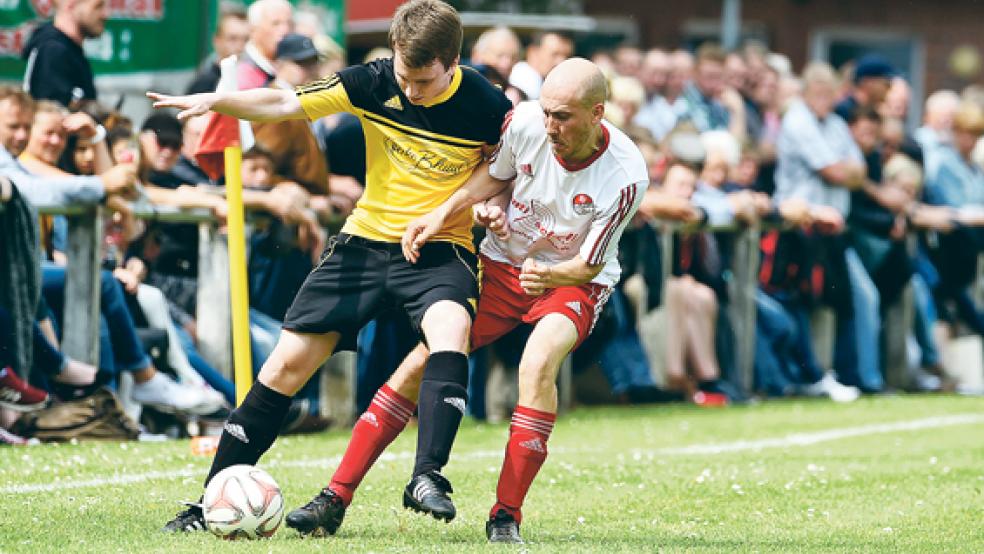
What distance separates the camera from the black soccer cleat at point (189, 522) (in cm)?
720

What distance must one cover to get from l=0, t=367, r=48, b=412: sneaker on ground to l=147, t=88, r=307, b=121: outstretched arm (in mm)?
3545

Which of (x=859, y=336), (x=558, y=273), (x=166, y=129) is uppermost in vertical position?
(x=558, y=273)

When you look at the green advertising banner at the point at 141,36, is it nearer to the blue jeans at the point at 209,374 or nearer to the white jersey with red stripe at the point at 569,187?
the blue jeans at the point at 209,374

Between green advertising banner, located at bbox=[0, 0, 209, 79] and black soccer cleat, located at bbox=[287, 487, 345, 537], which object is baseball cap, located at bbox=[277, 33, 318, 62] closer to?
green advertising banner, located at bbox=[0, 0, 209, 79]

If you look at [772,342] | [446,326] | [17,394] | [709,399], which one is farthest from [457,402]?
[772,342]

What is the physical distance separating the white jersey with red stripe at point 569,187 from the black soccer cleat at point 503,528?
108cm

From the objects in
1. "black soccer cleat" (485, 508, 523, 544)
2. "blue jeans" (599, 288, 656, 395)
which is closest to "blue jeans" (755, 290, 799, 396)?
"blue jeans" (599, 288, 656, 395)

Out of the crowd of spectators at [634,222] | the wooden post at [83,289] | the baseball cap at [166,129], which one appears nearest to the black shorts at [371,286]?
the crowd of spectators at [634,222]

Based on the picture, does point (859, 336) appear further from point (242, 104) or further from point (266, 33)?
point (242, 104)

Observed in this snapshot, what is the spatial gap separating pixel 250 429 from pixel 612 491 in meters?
2.47

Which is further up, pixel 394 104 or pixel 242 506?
pixel 394 104

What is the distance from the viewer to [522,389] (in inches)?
292

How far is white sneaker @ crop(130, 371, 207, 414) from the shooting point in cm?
1125

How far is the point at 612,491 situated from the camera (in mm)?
9242
